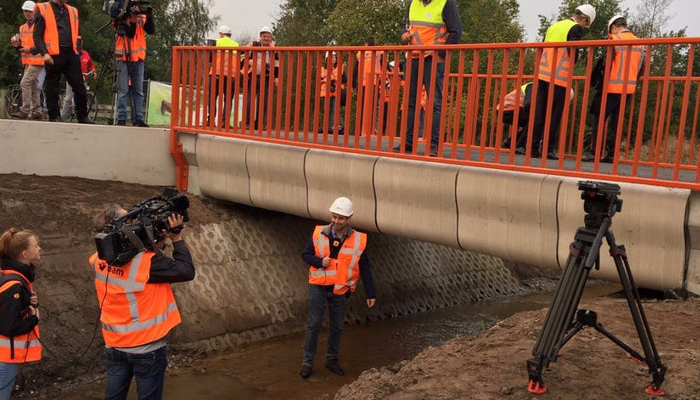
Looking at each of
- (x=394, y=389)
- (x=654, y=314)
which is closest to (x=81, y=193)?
(x=394, y=389)

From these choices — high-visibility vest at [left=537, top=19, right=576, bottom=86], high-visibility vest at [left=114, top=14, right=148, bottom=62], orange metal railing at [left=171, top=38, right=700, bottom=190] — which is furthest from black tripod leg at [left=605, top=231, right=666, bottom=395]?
high-visibility vest at [left=114, top=14, right=148, bottom=62]

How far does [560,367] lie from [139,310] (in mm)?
2891

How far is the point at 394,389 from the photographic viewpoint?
5629mm

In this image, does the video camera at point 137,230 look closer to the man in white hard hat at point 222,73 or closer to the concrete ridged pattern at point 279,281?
the concrete ridged pattern at point 279,281

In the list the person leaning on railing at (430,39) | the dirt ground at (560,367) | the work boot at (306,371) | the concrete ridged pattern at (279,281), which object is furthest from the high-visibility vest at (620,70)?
the concrete ridged pattern at (279,281)

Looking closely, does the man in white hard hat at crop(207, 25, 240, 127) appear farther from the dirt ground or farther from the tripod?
the tripod

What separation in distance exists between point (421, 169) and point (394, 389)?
309 centimetres

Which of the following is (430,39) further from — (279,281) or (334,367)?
(279,281)

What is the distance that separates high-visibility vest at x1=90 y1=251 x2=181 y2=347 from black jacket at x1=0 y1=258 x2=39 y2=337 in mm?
642

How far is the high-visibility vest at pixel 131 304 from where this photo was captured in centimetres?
539

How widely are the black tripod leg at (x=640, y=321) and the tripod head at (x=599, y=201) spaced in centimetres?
12

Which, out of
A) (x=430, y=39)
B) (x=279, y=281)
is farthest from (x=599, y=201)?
(x=279, y=281)

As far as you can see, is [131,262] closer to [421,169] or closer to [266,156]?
[421,169]

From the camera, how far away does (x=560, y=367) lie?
5.36 meters
